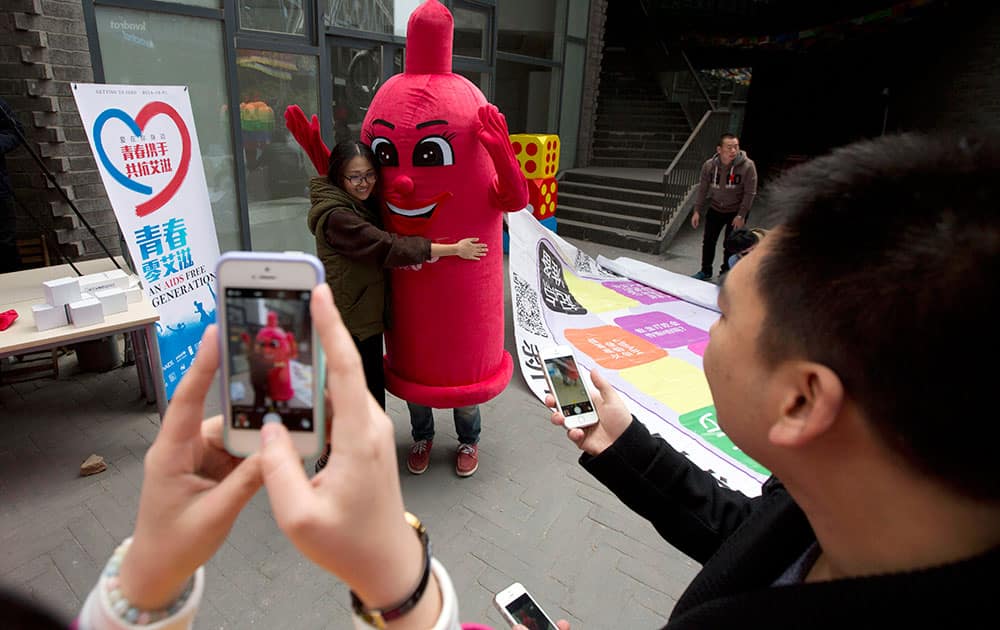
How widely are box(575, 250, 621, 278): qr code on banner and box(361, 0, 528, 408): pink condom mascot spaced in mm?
3395

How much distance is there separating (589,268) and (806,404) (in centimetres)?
563

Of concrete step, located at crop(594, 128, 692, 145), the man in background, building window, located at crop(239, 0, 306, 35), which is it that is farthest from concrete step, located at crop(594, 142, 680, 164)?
building window, located at crop(239, 0, 306, 35)

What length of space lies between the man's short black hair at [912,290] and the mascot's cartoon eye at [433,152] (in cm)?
204

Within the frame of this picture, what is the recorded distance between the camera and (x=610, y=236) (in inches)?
334

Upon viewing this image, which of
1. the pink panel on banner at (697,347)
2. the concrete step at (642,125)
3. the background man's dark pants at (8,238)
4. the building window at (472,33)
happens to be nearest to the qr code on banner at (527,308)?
the pink panel on banner at (697,347)

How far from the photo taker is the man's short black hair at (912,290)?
55 centimetres

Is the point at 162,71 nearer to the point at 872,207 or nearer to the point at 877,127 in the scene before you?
the point at 872,207

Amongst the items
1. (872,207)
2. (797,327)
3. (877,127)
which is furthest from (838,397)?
(877,127)

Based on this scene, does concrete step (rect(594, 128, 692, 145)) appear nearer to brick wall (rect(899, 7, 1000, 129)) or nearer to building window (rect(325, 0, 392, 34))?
brick wall (rect(899, 7, 1000, 129))

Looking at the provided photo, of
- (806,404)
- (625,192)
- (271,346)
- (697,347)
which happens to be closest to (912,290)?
(806,404)

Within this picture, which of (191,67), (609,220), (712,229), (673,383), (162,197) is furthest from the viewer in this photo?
(609,220)

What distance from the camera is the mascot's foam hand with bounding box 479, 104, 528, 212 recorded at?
97.3 inches

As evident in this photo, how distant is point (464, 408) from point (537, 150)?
3717 millimetres

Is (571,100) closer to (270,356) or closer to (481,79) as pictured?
(481,79)
